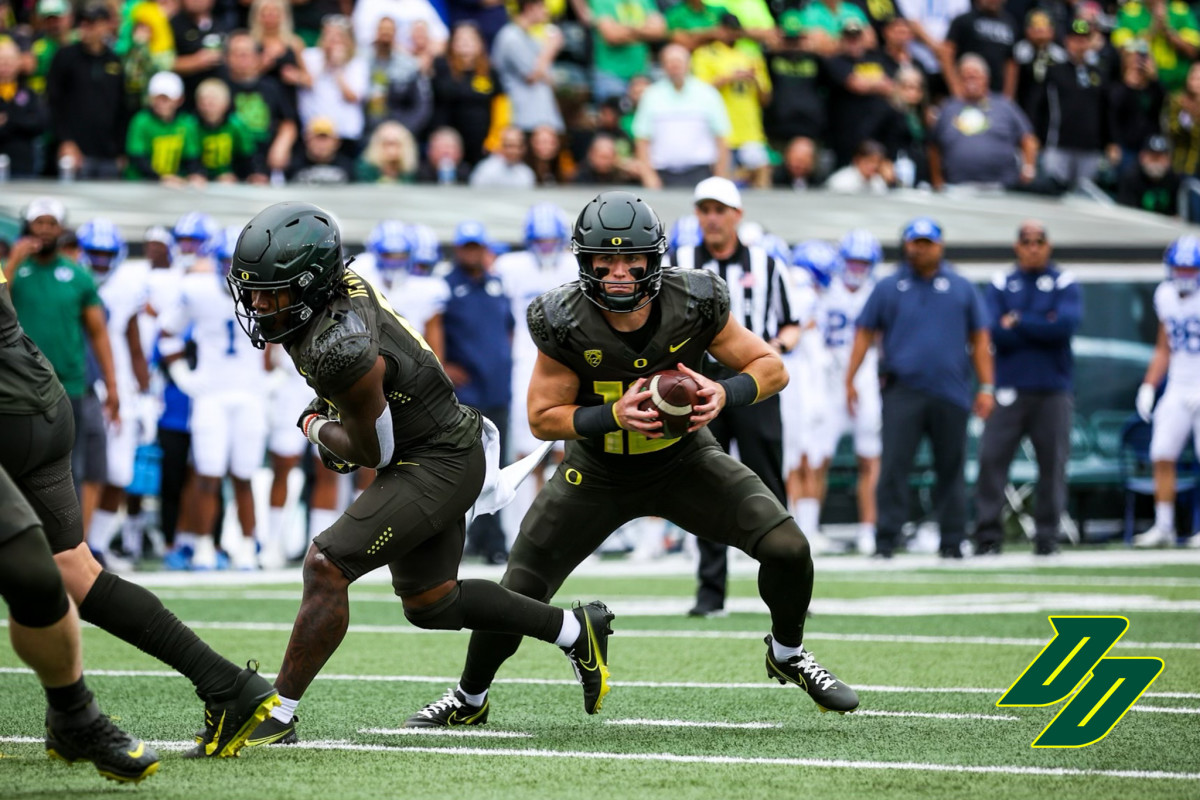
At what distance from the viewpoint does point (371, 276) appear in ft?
37.7

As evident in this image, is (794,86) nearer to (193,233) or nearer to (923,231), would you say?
(923,231)

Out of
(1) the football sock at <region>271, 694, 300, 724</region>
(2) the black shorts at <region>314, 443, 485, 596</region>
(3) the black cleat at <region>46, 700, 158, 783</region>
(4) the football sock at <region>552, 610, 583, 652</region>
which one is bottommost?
(1) the football sock at <region>271, 694, 300, 724</region>

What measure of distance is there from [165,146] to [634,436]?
8345 millimetres

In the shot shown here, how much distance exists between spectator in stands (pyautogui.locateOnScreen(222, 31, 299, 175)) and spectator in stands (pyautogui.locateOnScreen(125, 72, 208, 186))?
0.39 m

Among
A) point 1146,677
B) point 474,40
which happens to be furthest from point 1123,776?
point 474,40

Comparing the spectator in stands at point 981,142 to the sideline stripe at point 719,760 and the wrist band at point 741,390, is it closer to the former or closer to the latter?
the wrist band at point 741,390

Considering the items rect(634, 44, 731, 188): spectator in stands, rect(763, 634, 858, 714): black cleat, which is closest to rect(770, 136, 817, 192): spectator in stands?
rect(634, 44, 731, 188): spectator in stands

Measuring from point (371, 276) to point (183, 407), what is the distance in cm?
147

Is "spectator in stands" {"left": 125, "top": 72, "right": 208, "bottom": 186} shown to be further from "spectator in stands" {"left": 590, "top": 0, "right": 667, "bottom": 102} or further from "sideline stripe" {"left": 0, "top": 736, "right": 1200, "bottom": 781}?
"sideline stripe" {"left": 0, "top": 736, "right": 1200, "bottom": 781}

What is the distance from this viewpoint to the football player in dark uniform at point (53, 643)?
4.00 metres

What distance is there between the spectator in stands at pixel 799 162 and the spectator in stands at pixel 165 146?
4985 mm

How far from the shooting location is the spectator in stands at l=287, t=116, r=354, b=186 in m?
13.3

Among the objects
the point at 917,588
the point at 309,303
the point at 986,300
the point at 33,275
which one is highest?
the point at 309,303

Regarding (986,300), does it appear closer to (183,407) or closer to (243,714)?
(183,407)
